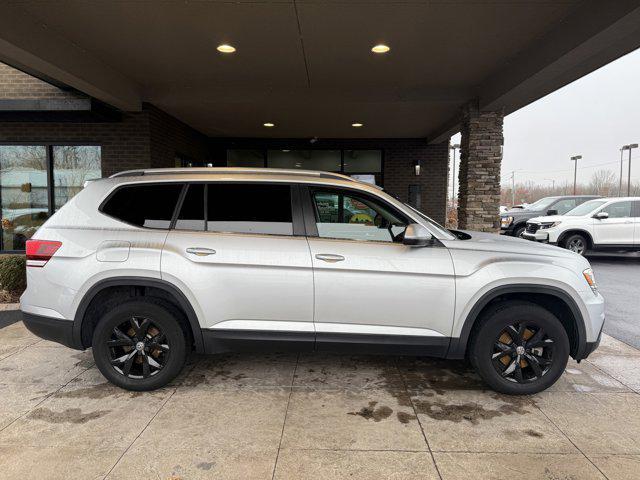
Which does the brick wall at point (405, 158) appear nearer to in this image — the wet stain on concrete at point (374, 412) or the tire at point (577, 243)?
the tire at point (577, 243)

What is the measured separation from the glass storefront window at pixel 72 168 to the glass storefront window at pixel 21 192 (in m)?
0.28

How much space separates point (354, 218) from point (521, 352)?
1741 mm

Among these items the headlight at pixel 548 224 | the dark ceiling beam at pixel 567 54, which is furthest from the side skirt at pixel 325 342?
the headlight at pixel 548 224

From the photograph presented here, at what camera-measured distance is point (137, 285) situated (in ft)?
11.3

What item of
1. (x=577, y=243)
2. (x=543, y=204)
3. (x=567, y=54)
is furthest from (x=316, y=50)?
(x=543, y=204)

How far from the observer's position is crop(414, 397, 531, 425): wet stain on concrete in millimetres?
3137

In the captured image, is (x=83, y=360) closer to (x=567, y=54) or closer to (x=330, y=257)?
(x=330, y=257)

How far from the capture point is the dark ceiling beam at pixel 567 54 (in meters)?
4.80

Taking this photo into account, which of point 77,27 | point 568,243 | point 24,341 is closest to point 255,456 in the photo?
point 24,341

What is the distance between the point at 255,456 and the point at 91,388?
71.0 inches

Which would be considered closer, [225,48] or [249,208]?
[249,208]

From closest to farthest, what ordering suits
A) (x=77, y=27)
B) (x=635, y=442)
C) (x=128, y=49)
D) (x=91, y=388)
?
(x=635, y=442), (x=91, y=388), (x=77, y=27), (x=128, y=49)

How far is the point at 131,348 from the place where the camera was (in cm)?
350

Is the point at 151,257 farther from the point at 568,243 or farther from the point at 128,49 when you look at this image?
the point at 568,243
